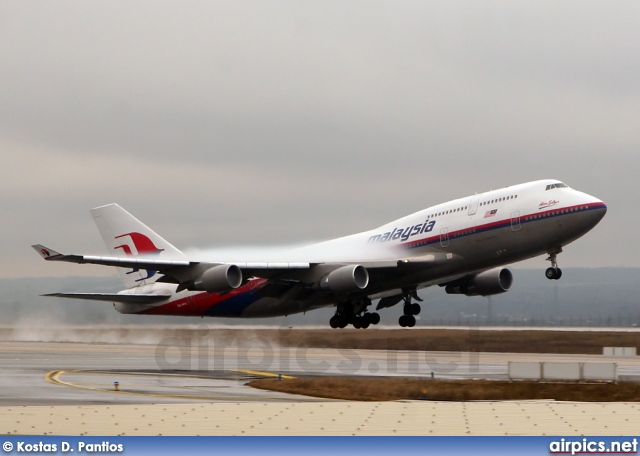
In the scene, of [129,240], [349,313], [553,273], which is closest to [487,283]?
[349,313]

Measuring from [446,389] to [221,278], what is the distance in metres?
13.3

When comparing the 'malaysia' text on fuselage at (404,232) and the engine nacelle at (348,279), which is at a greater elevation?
the 'malaysia' text on fuselage at (404,232)

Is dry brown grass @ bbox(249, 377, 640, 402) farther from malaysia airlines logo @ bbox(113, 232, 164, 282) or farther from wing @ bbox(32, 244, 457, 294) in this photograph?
malaysia airlines logo @ bbox(113, 232, 164, 282)

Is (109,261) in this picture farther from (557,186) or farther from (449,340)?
(449,340)

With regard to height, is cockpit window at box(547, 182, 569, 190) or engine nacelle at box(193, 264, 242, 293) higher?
cockpit window at box(547, 182, 569, 190)

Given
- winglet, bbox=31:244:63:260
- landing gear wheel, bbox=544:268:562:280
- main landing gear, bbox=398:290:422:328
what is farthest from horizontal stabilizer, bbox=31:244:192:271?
landing gear wheel, bbox=544:268:562:280

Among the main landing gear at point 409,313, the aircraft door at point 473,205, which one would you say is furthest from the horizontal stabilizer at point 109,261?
the aircraft door at point 473,205

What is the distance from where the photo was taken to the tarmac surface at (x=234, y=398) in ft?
45.0

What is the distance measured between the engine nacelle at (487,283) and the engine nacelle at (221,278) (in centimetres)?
1367

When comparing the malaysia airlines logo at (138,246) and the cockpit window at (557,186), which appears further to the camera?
the malaysia airlines logo at (138,246)

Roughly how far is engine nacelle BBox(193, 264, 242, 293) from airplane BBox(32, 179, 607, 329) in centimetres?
6

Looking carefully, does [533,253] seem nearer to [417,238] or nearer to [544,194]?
[544,194]

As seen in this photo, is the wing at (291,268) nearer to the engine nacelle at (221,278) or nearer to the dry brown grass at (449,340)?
the engine nacelle at (221,278)

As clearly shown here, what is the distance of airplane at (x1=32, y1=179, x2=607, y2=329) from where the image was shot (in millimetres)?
41469
